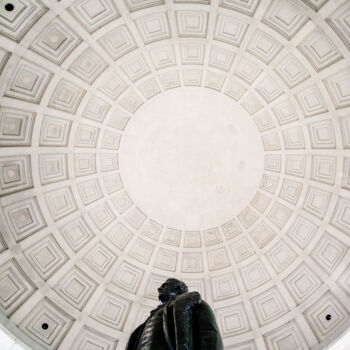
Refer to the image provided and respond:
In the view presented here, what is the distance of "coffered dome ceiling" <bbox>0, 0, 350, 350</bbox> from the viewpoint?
15.3m

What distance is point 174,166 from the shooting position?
21.8m

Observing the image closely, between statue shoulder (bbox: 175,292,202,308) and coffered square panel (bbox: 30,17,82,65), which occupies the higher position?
coffered square panel (bbox: 30,17,82,65)

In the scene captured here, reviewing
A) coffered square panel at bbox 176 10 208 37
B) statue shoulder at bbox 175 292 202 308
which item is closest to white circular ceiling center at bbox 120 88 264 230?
coffered square panel at bbox 176 10 208 37

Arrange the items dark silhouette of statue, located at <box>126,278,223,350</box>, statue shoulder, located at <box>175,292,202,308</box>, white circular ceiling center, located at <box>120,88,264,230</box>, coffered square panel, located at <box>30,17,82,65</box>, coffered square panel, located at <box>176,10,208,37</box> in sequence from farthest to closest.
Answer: white circular ceiling center, located at <box>120,88,264,230</box> < coffered square panel, located at <box>176,10,208,37</box> < coffered square panel, located at <box>30,17,82,65</box> < statue shoulder, located at <box>175,292,202,308</box> < dark silhouette of statue, located at <box>126,278,223,350</box>

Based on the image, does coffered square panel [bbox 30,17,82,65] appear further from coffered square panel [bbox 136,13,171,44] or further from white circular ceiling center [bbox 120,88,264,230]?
white circular ceiling center [bbox 120,88,264,230]

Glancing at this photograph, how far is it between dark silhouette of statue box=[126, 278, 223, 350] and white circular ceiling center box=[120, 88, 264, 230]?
14.2 m

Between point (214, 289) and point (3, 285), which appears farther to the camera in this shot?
point (214, 289)

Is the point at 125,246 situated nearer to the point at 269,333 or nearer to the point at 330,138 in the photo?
the point at 269,333

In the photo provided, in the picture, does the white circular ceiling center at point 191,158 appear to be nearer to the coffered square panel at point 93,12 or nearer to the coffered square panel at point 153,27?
the coffered square panel at point 153,27

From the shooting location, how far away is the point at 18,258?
17.2m

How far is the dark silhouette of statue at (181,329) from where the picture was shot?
5785 millimetres

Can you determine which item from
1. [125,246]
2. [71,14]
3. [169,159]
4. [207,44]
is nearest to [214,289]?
[125,246]

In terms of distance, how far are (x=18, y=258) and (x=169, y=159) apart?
922 centimetres

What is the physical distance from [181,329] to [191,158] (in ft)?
52.9
